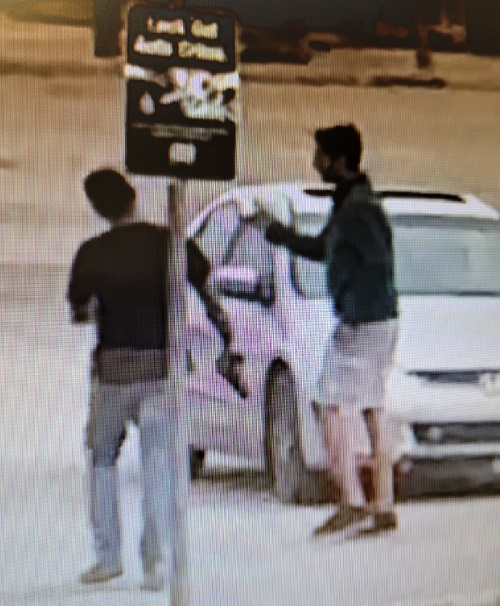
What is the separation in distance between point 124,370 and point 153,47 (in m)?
0.70

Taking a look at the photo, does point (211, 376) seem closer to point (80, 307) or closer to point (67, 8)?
point (80, 307)

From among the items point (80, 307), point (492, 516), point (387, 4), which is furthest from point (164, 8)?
point (492, 516)

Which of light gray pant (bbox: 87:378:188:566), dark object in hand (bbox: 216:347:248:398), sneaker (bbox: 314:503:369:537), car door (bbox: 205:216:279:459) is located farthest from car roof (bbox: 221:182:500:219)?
sneaker (bbox: 314:503:369:537)

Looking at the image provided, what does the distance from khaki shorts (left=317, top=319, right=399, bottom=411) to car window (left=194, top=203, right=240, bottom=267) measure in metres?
0.31

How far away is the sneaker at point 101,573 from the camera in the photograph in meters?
1.60

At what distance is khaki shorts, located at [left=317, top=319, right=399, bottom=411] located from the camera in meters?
1.72

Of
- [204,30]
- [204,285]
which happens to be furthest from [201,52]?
[204,285]

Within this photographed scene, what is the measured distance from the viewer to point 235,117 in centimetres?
172

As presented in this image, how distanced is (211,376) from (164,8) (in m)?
0.81

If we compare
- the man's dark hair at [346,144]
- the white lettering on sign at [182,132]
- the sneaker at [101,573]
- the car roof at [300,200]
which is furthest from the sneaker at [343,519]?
the white lettering on sign at [182,132]

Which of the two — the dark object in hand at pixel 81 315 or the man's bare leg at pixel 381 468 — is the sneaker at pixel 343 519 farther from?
the dark object in hand at pixel 81 315

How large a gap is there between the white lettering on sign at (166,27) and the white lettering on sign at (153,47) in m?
0.02

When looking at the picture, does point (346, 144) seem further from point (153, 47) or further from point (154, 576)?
point (154, 576)

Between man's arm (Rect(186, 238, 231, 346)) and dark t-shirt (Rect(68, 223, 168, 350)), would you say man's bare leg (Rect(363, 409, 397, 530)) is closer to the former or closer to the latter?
man's arm (Rect(186, 238, 231, 346))
